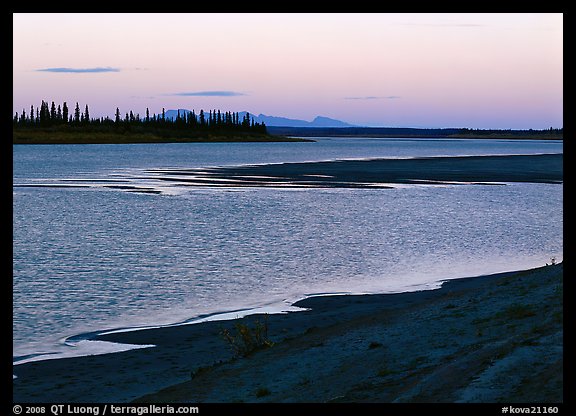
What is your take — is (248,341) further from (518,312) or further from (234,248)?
(234,248)

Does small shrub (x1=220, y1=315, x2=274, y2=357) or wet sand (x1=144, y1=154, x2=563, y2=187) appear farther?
wet sand (x1=144, y1=154, x2=563, y2=187)

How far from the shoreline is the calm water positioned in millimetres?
1815

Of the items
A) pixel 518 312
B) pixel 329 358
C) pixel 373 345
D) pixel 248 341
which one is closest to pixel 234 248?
pixel 248 341

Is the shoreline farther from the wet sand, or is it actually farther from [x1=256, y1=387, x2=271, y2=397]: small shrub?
the wet sand

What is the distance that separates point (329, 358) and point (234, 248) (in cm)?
1689

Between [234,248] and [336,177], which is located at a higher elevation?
[336,177]

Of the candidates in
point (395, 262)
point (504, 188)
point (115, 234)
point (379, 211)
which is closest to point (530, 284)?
point (395, 262)

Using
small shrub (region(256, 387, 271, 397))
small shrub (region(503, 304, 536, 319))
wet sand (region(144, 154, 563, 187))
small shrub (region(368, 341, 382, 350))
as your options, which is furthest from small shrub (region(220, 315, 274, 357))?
wet sand (region(144, 154, 563, 187))

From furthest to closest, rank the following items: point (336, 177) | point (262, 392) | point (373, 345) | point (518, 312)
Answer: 1. point (336, 177)
2. point (518, 312)
3. point (373, 345)
4. point (262, 392)

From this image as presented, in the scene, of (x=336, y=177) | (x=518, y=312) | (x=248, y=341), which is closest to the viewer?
(x=518, y=312)

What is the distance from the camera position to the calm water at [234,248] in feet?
62.6

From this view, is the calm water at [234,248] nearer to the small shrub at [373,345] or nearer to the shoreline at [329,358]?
the shoreline at [329,358]

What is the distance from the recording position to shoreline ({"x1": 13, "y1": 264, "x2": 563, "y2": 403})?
10.3 m

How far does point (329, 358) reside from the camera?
12141 mm
